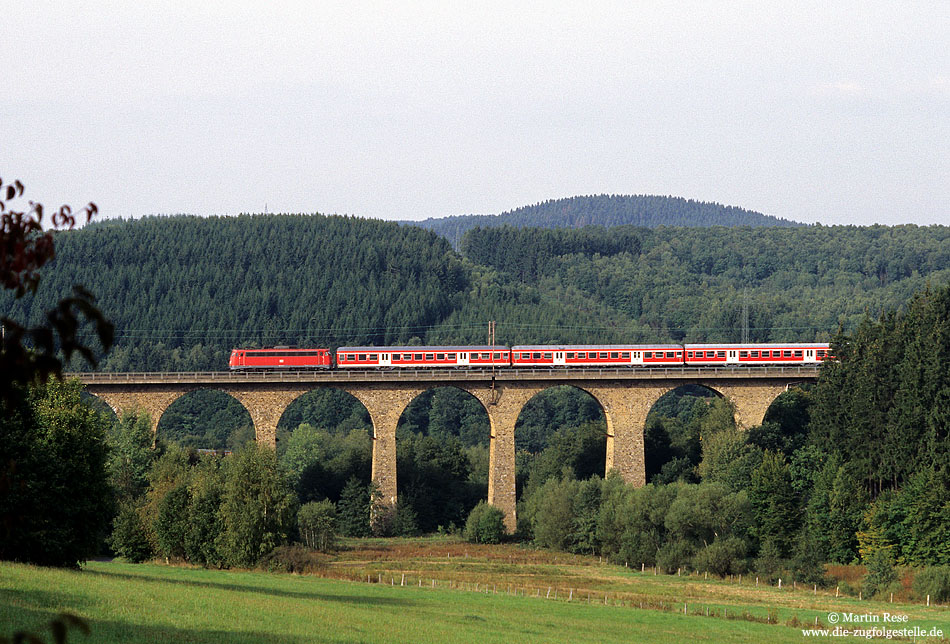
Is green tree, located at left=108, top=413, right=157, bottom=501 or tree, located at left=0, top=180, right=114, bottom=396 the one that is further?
green tree, located at left=108, top=413, right=157, bottom=501

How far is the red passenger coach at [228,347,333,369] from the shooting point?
7769 centimetres

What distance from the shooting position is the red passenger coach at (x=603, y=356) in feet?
252

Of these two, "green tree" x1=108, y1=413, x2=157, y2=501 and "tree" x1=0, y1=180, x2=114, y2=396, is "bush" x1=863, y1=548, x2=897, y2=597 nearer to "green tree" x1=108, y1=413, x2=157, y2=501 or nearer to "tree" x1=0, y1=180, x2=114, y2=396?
"green tree" x1=108, y1=413, x2=157, y2=501

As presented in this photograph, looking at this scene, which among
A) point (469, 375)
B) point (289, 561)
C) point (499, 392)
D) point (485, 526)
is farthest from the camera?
point (499, 392)

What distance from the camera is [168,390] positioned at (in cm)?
7581

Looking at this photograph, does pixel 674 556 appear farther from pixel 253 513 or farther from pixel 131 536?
pixel 131 536

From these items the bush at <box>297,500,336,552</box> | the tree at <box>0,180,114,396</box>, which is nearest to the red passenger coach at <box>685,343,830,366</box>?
the bush at <box>297,500,336,552</box>

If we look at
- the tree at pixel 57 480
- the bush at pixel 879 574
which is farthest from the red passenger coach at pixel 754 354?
the tree at pixel 57 480

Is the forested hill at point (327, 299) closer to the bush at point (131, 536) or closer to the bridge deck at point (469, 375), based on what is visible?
the bridge deck at point (469, 375)

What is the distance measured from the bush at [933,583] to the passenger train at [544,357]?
23418mm

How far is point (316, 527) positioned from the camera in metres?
68.8

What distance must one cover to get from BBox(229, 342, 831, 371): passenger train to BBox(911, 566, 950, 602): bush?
76.8 ft

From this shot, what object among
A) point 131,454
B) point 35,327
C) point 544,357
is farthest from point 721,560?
point 35,327

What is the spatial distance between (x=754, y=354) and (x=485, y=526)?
844 inches
